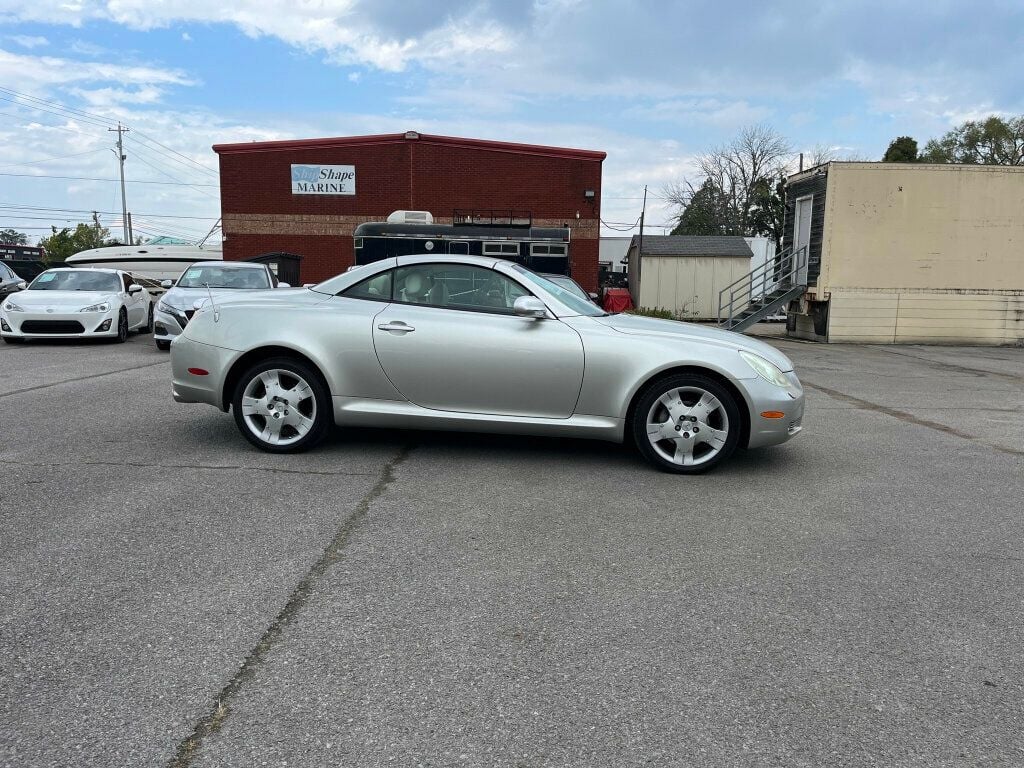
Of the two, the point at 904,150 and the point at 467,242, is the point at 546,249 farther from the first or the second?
the point at 904,150

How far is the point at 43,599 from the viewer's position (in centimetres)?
314

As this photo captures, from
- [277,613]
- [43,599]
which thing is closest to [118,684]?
[277,613]

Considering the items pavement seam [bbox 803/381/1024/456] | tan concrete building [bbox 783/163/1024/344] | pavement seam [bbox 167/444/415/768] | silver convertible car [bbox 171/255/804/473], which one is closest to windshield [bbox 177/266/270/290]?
silver convertible car [bbox 171/255/804/473]

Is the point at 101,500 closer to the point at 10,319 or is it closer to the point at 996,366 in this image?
the point at 10,319

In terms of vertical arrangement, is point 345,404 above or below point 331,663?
above

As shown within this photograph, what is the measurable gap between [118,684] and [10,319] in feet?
42.8

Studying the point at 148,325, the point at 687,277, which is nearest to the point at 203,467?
the point at 148,325

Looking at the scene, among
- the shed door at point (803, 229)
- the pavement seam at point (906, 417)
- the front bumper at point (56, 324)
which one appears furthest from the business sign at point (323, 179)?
the pavement seam at point (906, 417)

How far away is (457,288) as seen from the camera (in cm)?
562

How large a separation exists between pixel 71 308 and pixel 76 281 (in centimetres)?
119

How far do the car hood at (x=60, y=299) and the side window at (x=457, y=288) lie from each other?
10.4 meters

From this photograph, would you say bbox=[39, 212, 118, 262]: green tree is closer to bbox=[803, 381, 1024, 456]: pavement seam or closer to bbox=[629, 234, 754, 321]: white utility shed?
bbox=[629, 234, 754, 321]: white utility shed

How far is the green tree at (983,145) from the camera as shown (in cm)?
5497

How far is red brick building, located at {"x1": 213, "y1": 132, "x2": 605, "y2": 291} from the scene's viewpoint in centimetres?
2978
